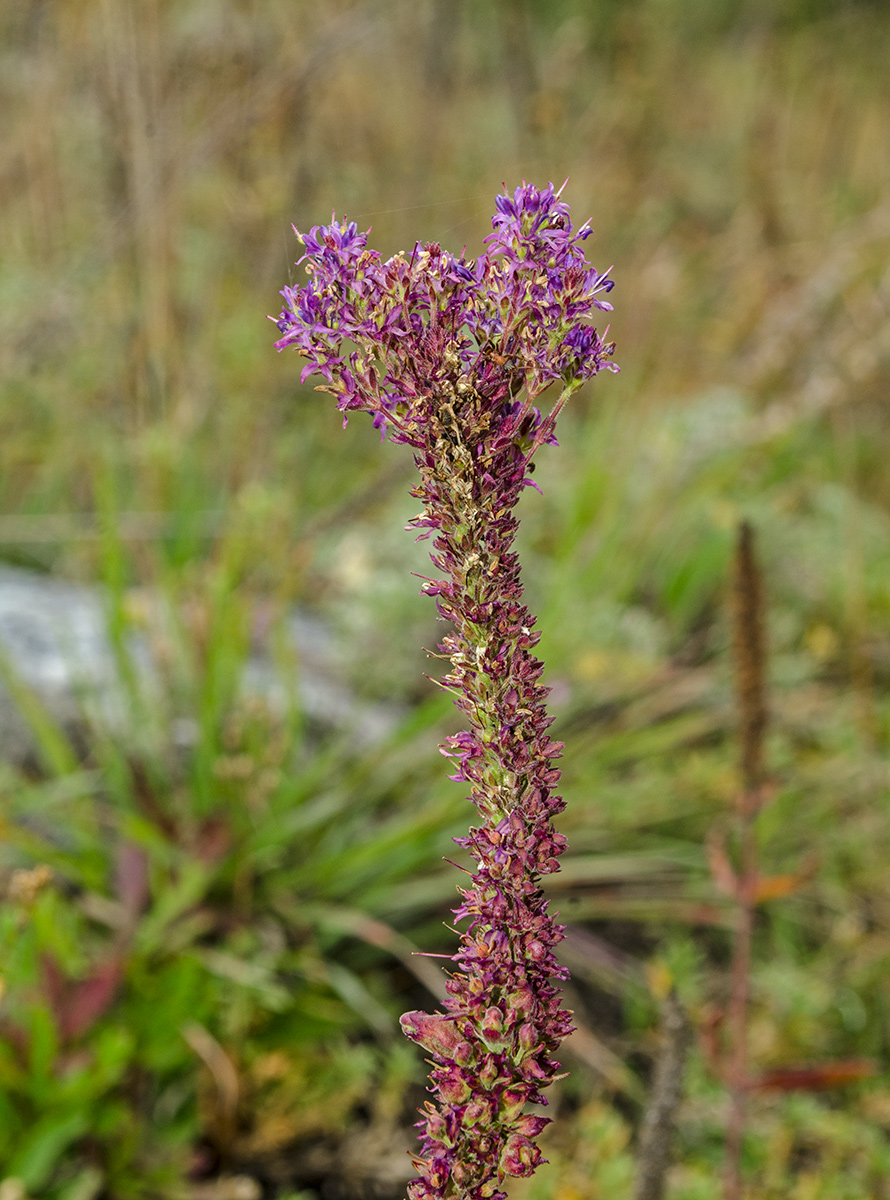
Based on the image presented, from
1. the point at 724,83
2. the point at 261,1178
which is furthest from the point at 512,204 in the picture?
the point at 724,83

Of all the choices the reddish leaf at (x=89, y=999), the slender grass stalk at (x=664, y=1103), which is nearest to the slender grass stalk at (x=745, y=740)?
the slender grass stalk at (x=664, y=1103)

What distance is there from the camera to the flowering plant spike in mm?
690

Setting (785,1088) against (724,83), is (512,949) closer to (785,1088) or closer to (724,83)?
(785,1088)

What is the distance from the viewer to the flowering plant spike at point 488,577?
0.69 meters

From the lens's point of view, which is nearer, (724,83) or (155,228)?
(155,228)

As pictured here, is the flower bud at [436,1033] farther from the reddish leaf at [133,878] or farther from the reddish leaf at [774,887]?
the reddish leaf at [133,878]

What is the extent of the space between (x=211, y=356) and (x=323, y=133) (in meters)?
1.85

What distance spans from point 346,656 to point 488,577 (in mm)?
2652

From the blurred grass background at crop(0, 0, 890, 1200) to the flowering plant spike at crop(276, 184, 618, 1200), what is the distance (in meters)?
0.31

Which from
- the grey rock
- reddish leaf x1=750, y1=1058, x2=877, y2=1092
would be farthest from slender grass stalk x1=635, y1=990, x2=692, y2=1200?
the grey rock

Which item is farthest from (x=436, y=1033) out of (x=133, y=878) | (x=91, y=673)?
(x=91, y=673)

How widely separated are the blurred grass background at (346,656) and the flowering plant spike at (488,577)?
0.31 metres

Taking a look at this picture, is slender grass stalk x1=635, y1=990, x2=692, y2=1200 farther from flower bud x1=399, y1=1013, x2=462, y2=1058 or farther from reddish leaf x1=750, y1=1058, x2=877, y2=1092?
flower bud x1=399, y1=1013, x2=462, y2=1058

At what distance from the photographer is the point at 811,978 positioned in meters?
2.52
